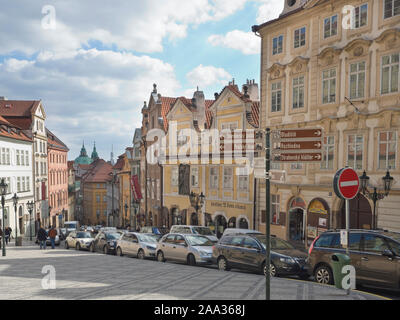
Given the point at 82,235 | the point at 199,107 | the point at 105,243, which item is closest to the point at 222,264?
the point at 105,243

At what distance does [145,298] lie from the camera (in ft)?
32.6

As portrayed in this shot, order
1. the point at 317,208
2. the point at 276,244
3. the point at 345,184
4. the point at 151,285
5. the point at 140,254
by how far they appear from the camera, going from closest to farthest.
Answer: the point at 345,184, the point at 151,285, the point at 276,244, the point at 140,254, the point at 317,208

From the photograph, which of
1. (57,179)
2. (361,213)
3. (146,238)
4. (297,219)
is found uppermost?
(361,213)

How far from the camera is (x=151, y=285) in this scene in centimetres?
1173

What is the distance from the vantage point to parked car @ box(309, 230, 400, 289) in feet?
37.0

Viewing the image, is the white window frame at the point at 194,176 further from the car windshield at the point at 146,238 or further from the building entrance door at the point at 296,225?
the car windshield at the point at 146,238

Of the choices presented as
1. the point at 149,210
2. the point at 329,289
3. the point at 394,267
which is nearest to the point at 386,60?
the point at 394,267

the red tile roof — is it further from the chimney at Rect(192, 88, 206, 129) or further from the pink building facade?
the chimney at Rect(192, 88, 206, 129)

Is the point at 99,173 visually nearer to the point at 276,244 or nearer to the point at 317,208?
the point at 317,208

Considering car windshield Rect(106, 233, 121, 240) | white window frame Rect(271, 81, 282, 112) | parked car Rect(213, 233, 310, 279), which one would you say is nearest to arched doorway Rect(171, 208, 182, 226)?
car windshield Rect(106, 233, 121, 240)

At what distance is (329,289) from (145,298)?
4676 millimetres

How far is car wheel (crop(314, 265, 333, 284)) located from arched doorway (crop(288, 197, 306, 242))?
12526 mm

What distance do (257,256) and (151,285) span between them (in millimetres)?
4467
